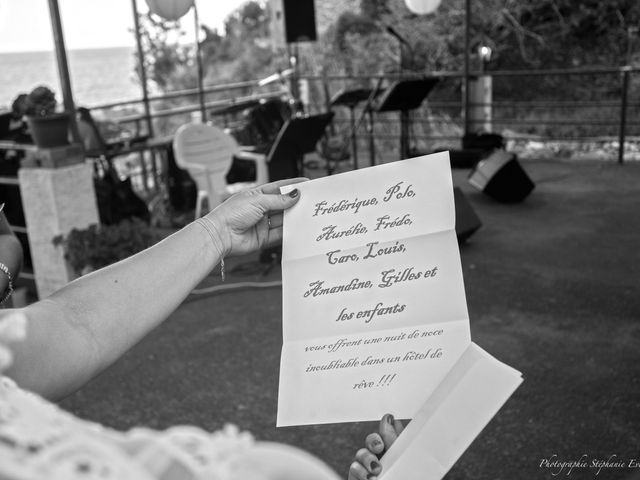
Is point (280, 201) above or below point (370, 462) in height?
above

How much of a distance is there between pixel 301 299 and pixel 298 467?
26.2 inches

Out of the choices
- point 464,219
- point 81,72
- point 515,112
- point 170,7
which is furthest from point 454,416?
point 81,72

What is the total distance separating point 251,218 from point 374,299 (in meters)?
0.24

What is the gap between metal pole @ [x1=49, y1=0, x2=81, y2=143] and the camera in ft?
14.6

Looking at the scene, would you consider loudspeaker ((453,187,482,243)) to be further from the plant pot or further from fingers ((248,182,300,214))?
fingers ((248,182,300,214))

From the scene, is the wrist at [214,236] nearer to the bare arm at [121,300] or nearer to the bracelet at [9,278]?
the bare arm at [121,300]

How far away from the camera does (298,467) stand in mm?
372

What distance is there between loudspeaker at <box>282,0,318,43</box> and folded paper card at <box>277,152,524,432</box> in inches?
319

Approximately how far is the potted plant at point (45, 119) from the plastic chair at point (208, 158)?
1.56 meters

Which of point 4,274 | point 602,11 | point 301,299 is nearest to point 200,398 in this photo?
point 4,274

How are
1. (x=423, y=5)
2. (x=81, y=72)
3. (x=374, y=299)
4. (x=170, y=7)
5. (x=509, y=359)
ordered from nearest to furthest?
1. (x=374, y=299)
2. (x=509, y=359)
3. (x=170, y=7)
4. (x=423, y=5)
5. (x=81, y=72)

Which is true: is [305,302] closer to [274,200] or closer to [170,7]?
[274,200]

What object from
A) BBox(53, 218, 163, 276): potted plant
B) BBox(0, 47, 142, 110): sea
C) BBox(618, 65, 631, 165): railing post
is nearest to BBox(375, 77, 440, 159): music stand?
BBox(618, 65, 631, 165): railing post

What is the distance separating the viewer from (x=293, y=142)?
495 cm
